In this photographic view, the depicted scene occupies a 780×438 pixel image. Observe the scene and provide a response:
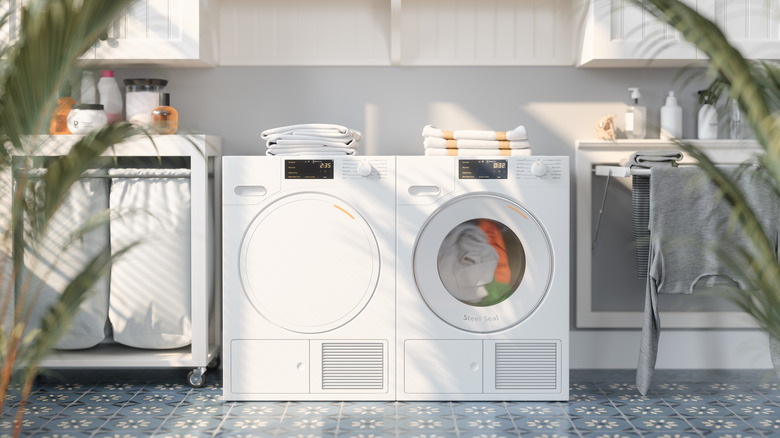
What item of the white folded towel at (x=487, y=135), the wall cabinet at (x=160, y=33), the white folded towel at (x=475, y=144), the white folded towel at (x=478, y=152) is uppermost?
the wall cabinet at (x=160, y=33)

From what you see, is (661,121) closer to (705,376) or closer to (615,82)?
(615,82)

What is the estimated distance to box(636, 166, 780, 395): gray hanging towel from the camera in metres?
2.45

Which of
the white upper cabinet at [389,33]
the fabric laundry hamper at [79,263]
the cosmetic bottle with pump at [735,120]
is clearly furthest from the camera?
the white upper cabinet at [389,33]

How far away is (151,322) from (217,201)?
57cm

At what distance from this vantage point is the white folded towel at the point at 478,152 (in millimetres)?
2562

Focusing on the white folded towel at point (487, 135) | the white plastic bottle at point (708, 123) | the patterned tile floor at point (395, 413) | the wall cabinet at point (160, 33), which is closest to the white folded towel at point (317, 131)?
the white folded towel at point (487, 135)

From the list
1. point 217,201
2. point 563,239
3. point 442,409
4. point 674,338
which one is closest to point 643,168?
point 563,239

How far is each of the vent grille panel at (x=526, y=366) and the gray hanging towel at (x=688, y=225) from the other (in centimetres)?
42

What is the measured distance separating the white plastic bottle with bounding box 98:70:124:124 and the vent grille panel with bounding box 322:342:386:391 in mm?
1277

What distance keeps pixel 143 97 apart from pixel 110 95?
0.15 m

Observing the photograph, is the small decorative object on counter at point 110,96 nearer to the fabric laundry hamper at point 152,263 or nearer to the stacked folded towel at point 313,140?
the fabric laundry hamper at point 152,263

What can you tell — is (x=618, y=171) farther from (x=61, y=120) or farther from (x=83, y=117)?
A: (x=61, y=120)

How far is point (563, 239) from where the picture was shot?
2500 mm

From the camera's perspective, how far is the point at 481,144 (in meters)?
2.57
